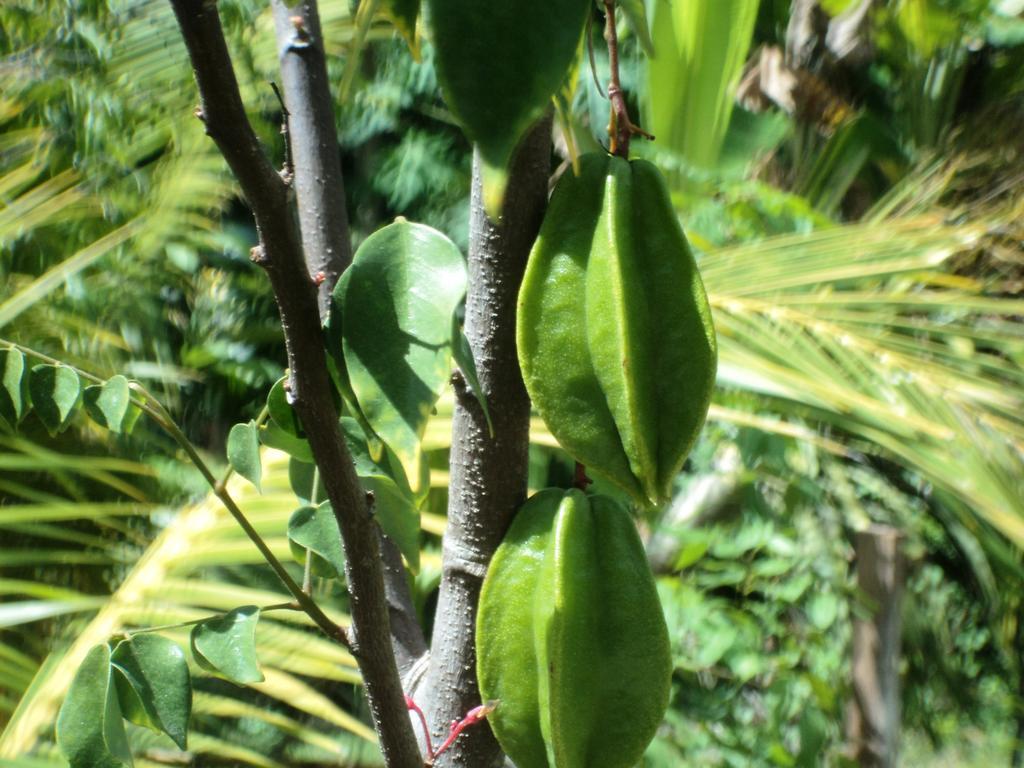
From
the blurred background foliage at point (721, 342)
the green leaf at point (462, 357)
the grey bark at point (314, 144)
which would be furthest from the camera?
the blurred background foliage at point (721, 342)

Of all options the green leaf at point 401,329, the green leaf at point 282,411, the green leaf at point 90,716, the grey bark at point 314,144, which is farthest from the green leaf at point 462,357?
the grey bark at point 314,144

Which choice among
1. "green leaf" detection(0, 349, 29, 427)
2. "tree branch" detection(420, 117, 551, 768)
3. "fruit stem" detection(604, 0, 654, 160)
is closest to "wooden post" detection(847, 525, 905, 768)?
"tree branch" detection(420, 117, 551, 768)

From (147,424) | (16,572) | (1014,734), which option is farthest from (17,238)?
(1014,734)

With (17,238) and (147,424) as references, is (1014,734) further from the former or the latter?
(17,238)

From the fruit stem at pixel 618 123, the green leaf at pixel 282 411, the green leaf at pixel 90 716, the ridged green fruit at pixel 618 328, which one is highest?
the fruit stem at pixel 618 123

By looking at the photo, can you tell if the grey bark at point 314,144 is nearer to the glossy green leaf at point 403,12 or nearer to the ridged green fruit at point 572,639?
the ridged green fruit at point 572,639

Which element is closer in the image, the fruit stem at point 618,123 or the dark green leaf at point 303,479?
the fruit stem at point 618,123

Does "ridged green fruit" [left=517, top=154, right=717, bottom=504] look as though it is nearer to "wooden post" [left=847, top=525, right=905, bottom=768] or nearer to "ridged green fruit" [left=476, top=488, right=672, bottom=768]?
"ridged green fruit" [left=476, top=488, right=672, bottom=768]
